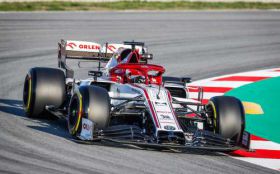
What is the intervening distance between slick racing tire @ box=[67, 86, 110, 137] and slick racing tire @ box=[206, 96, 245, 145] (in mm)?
1776

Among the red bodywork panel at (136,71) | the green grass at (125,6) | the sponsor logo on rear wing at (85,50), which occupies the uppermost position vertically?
the green grass at (125,6)

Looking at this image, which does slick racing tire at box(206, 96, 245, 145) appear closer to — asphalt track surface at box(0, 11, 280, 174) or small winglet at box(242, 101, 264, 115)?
asphalt track surface at box(0, 11, 280, 174)

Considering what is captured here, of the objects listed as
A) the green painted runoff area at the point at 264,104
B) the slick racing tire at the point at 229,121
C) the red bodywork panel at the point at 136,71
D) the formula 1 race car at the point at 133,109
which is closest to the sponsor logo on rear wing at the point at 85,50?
the formula 1 race car at the point at 133,109

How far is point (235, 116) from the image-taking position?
1181cm

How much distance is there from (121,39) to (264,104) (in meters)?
8.56

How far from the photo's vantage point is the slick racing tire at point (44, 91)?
12.9 metres

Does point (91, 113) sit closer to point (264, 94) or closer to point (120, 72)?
point (120, 72)

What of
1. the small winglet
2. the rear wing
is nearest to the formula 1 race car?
the rear wing

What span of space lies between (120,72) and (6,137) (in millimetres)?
2715

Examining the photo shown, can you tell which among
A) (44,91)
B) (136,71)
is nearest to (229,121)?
(136,71)

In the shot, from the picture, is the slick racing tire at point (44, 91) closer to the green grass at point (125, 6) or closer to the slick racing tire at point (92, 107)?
the slick racing tire at point (92, 107)

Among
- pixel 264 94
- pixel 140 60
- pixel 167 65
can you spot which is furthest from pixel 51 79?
pixel 167 65

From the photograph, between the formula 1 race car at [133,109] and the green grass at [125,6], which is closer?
the formula 1 race car at [133,109]

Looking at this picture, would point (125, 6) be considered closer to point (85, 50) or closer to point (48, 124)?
point (85, 50)
